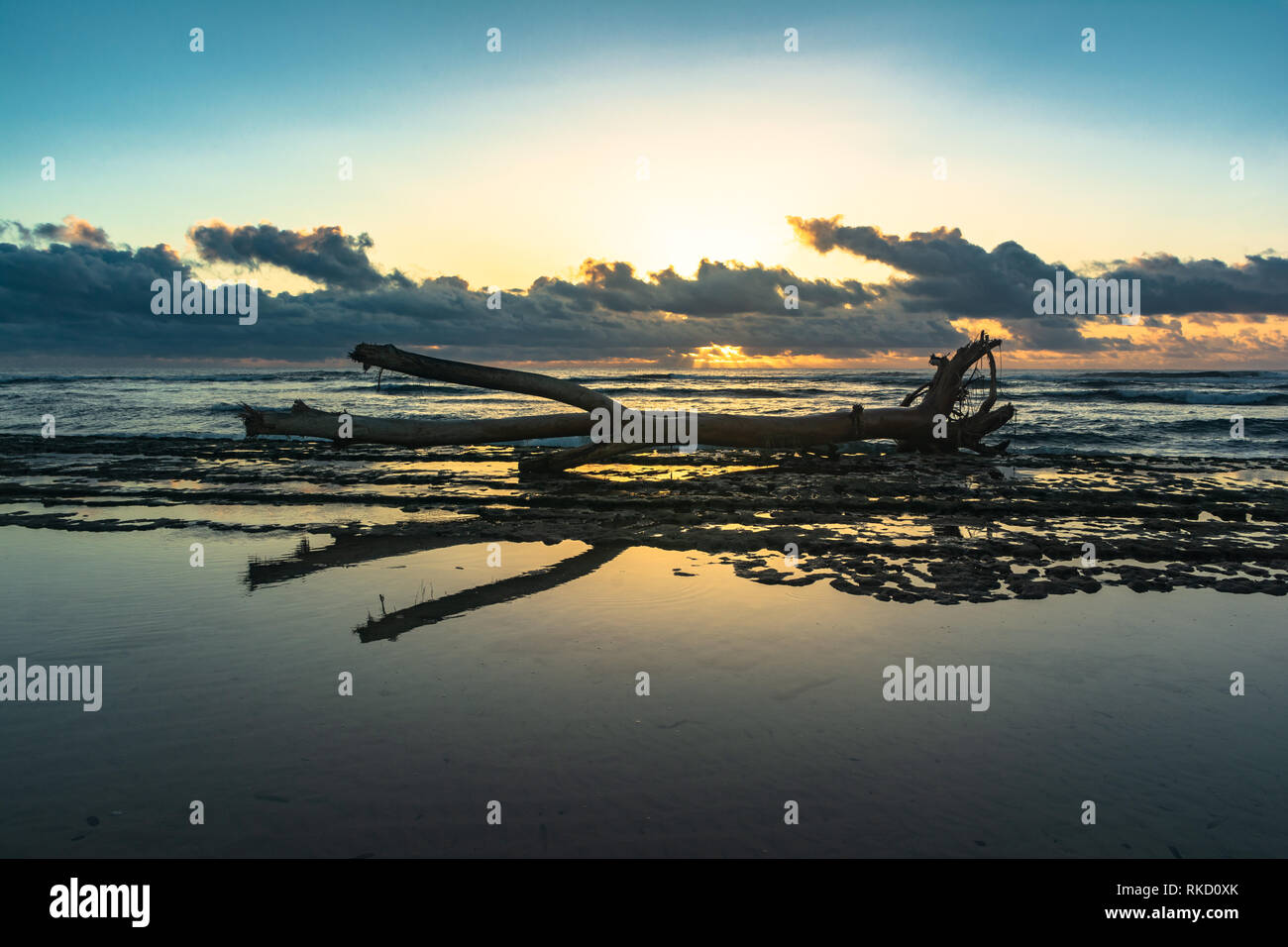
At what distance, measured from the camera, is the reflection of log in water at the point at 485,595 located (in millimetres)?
6172

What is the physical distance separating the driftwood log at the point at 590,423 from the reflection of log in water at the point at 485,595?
5.11 meters

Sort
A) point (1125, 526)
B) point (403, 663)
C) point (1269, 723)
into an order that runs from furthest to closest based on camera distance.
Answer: point (1125, 526), point (403, 663), point (1269, 723)

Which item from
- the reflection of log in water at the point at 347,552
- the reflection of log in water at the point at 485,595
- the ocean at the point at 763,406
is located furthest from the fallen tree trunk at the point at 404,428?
the ocean at the point at 763,406

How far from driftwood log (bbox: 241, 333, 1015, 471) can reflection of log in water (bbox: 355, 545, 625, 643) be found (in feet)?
16.8

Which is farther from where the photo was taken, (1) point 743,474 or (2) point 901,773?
(1) point 743,474

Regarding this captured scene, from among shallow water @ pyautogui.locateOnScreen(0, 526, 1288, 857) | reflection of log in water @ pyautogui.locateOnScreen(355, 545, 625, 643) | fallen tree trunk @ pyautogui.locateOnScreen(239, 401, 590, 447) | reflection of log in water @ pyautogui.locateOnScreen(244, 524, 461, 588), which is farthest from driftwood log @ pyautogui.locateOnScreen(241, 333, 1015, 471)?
shallow water @ pyautogui.locateOnScreen(0, 526, 1288, 857)

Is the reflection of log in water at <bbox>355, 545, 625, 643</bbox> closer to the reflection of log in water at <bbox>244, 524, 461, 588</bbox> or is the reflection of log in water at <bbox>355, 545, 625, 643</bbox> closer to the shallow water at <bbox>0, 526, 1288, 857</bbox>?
the shallow water at <bbox>0, 526, 1288, 857</bbox>

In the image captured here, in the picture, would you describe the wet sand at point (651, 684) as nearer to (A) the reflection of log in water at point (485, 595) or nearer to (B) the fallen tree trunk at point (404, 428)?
(A) the reflection of log in water at point (485, 595)

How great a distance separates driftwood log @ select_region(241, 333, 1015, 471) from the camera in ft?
45.0
